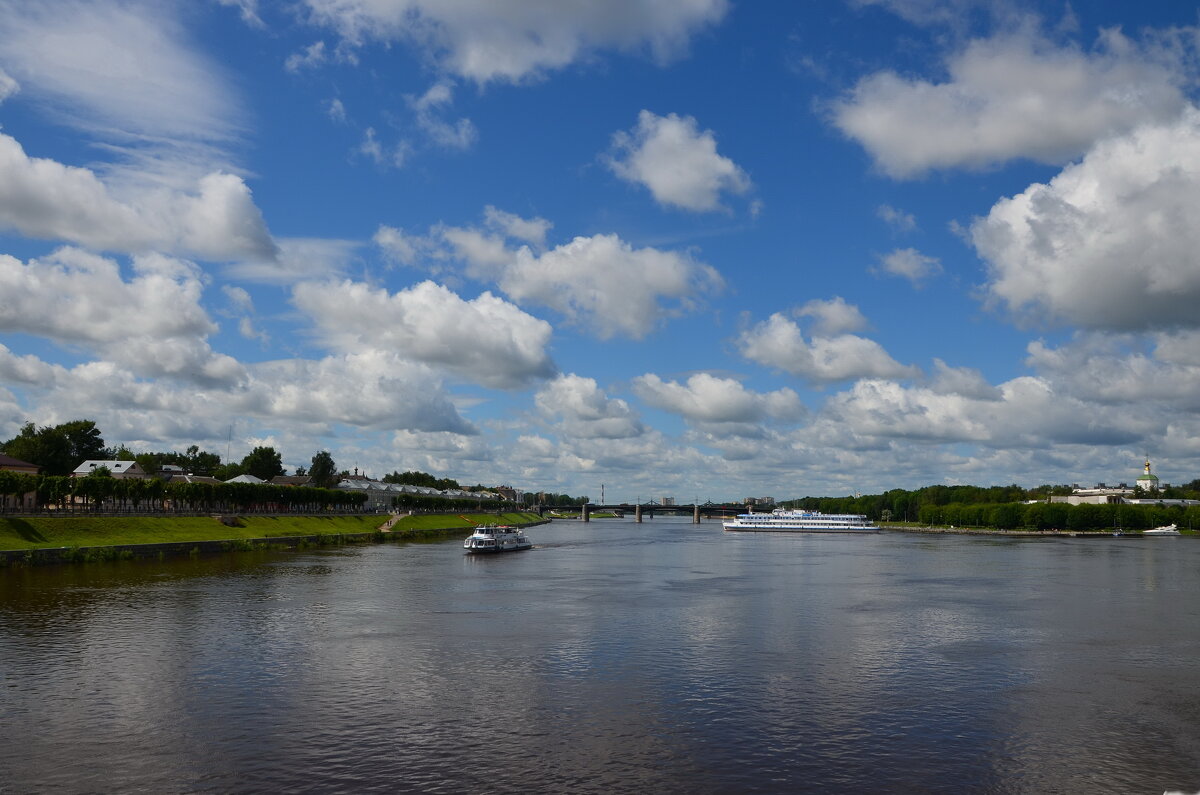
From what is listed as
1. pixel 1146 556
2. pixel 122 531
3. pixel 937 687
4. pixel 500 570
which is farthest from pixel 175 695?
pixel 1146 556

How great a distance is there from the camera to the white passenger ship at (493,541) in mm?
117875

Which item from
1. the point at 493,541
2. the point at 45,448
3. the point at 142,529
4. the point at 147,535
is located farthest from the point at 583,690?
the point at 45,448

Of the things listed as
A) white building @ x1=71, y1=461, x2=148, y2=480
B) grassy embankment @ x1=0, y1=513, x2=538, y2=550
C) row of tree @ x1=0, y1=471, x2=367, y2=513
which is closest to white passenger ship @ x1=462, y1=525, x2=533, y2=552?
grassy embankment @ x1=0, y1=513, x2=538, y2=550

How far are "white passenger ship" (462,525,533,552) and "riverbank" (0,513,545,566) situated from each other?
21.9 metres

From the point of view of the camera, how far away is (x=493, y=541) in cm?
12038

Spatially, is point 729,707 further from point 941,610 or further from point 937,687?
point 941,610

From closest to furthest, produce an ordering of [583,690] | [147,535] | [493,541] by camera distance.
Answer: [583,690] → [147,535] → [493,541]

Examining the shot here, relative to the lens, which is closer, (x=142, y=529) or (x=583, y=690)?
(x=583, y=690)

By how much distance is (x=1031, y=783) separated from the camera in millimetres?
24266

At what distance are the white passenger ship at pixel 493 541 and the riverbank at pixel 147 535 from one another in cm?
2189

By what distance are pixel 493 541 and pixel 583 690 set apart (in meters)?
88.1

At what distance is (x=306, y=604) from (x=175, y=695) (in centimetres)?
2573

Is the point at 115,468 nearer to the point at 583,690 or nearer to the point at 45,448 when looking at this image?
the point at 45,448

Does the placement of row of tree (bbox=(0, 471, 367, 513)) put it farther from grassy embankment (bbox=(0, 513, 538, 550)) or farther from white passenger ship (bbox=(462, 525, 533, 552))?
white passenger ship (bbox=(462, 525, 533, 552))
